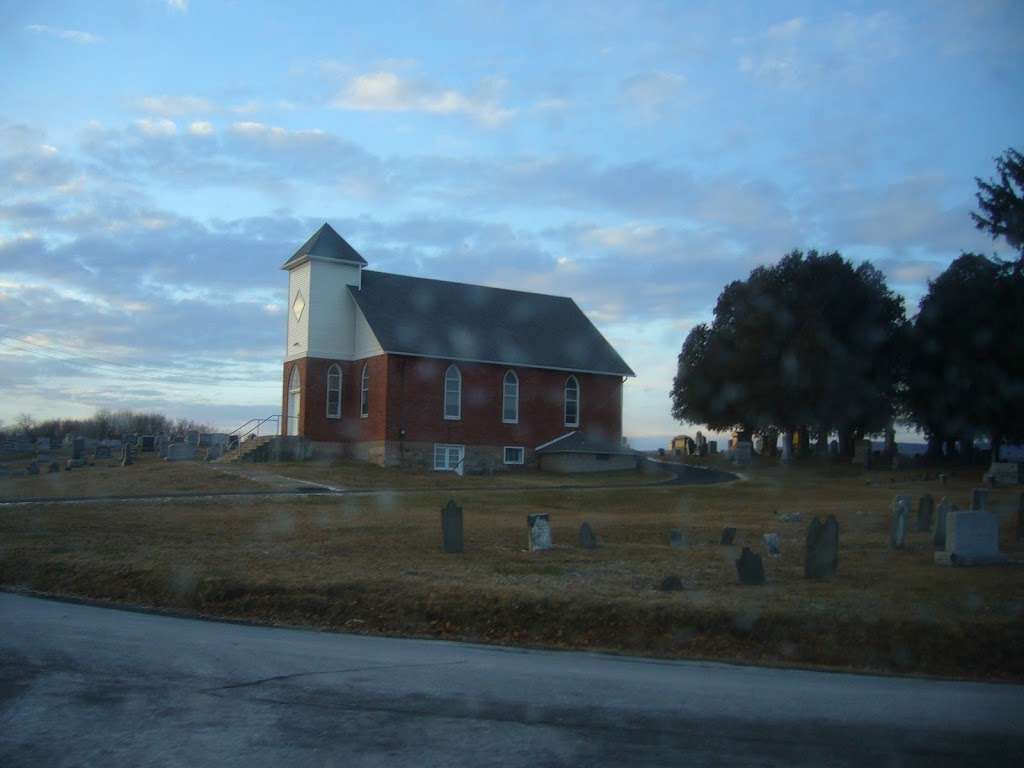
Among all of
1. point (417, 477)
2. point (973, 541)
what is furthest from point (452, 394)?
point (973, 541)

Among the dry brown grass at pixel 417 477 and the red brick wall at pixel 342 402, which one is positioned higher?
the red brick wall at pixel 342 402

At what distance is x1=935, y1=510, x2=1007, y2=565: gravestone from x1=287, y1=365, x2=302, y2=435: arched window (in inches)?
1430

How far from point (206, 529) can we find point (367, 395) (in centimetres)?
2597

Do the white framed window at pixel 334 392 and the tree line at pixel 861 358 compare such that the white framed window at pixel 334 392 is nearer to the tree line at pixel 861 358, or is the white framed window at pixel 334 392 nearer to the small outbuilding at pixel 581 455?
the small outbuilding at pixel 581 455

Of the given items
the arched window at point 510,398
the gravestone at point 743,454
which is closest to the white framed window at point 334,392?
the arched window at point 510,398

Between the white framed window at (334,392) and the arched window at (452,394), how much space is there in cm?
514

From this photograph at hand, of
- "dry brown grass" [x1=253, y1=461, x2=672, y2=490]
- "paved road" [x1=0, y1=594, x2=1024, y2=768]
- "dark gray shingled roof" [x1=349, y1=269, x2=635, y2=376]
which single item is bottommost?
"paved road" [x1=0, y1=594, x2=1024, y2=768]

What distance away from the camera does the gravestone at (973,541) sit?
1764 cm

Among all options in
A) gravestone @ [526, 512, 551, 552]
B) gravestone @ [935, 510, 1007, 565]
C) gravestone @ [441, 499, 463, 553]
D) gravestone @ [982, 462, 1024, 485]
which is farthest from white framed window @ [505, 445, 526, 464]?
gravestone @ [935, 510, 1007, 565]

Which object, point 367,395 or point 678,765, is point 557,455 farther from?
point 678,765

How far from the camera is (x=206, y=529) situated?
23234 millimetres

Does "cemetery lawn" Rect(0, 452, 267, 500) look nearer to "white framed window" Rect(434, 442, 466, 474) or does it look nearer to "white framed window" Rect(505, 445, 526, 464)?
"white framed window" Rect(434, 442, 466, 474)

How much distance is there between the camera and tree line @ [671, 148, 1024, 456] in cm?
5338

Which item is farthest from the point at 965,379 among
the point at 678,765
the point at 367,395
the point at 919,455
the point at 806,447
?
the point at 678,765
